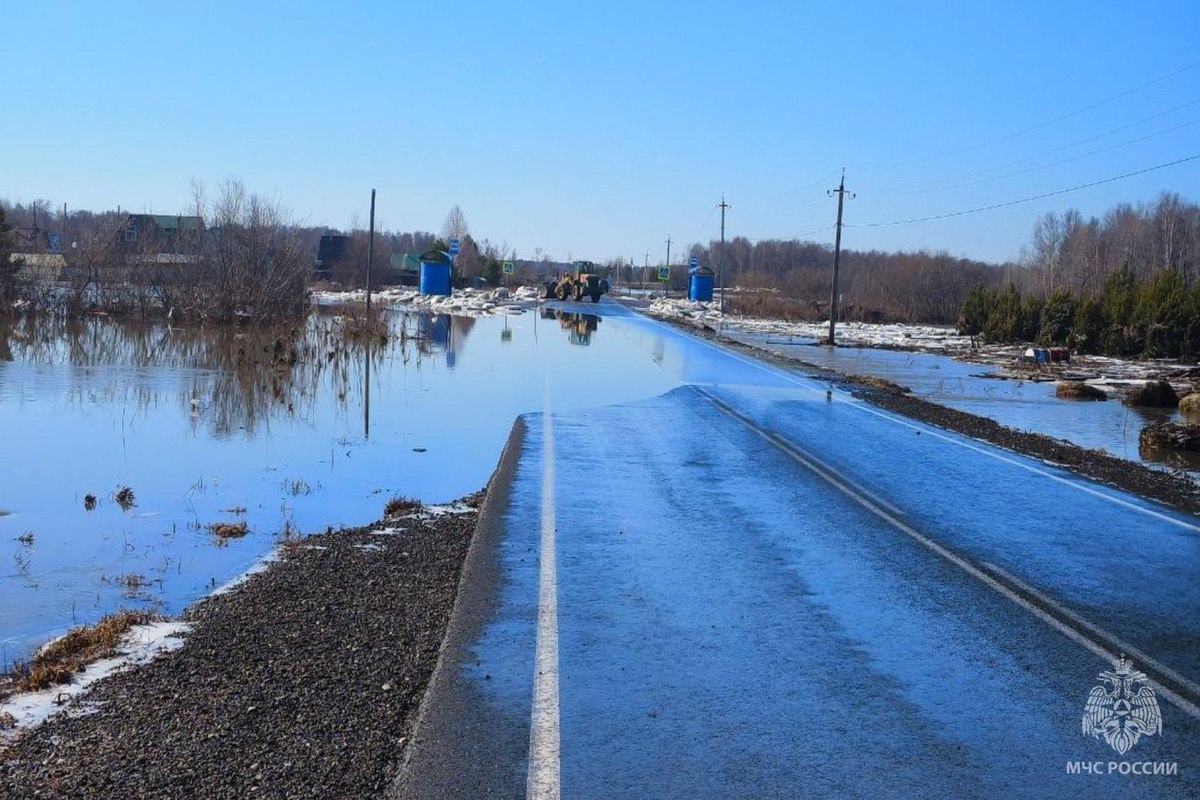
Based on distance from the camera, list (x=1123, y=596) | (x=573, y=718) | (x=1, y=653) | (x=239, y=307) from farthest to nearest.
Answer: (x=239, y=307) → (x=1123, y=596) → (x=1, y=653) → (x=573, y=718)

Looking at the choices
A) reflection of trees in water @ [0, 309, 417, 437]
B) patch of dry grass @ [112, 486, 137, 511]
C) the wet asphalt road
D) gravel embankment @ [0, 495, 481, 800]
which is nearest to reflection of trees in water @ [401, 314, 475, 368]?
reflection of trees in water @ [0, 309, 417, 437]

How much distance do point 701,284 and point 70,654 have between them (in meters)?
92.9

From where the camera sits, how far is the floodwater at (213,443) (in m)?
10.6

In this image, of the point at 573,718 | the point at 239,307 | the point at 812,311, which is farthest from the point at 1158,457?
the point at 812,311

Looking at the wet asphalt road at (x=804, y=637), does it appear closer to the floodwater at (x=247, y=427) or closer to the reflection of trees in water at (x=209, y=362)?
the floodwater at (x=247, y=427)

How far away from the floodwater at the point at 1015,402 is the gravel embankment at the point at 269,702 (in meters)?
14.0

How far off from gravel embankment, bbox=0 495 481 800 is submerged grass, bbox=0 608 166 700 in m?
0.35

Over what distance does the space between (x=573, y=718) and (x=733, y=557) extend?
4.19 m

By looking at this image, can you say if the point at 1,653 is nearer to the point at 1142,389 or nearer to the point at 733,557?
the point at 733,557

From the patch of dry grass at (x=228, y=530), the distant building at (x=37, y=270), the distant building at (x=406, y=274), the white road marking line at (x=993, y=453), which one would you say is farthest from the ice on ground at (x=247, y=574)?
the distant building at (x=406, y=274)

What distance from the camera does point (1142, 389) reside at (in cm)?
3117

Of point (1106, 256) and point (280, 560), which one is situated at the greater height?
point (1106, 256)

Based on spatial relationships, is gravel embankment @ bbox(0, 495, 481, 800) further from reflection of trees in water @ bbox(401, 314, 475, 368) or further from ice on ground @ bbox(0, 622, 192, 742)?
reflection of trees in water @ bbox(401, 314, 475, 368)

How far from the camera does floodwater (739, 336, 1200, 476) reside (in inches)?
873
